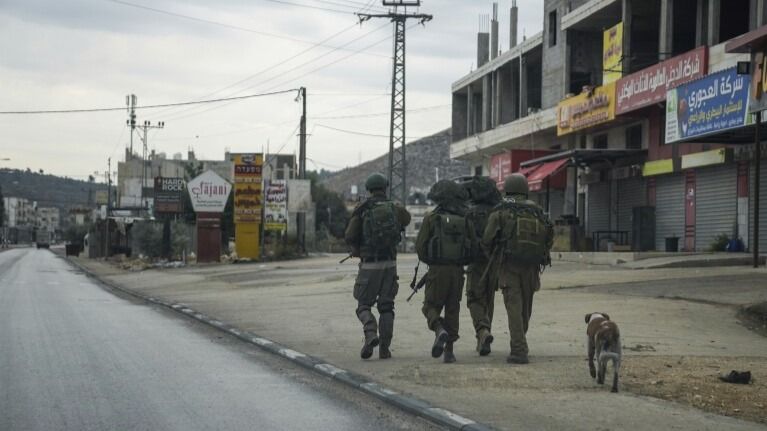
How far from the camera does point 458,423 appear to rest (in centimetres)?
664

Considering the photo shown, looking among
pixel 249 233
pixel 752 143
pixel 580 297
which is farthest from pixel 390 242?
pixel 249 233

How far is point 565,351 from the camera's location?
10.6 metres

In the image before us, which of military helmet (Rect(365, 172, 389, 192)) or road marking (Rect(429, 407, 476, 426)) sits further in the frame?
military helmet (Rect(365, 172, 389, 192))

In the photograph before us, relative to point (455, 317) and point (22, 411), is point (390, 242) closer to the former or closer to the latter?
point (455, 317)

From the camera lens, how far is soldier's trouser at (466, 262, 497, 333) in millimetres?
10117

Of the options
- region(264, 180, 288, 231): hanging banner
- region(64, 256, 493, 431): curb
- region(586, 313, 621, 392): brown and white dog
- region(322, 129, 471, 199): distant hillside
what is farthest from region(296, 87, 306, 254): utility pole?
region(322, 129, 471, 199): distant hillside

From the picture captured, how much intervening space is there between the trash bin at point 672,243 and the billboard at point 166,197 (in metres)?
25.3

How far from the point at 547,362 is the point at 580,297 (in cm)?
740

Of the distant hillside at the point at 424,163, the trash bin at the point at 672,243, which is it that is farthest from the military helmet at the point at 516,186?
the distant hillside at the point at 424,163

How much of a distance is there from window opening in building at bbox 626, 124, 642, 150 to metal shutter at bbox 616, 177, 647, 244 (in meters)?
1.18

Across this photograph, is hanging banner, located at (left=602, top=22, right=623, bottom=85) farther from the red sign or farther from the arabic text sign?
the arabic text sign

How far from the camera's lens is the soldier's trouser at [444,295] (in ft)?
32.6

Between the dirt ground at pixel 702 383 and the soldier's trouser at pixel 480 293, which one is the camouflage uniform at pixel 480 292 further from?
the dirt ground at pixel 702 383

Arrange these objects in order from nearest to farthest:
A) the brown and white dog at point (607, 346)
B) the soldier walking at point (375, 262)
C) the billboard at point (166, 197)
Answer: the brown and white dog at point (607, 346), the soldier walking at point (375, 262), the billboard at point (166, 197)
